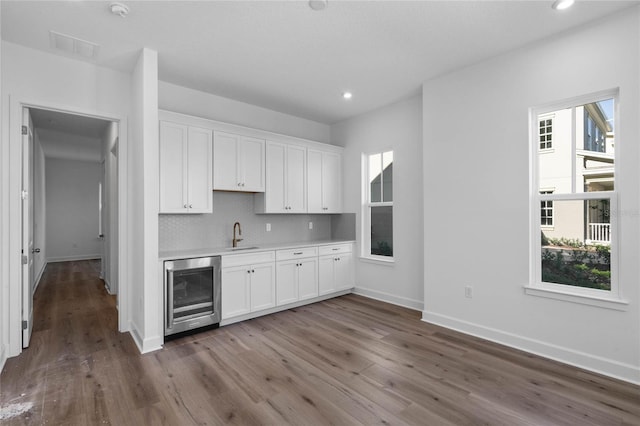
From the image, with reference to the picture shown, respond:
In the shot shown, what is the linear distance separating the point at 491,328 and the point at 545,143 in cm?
191

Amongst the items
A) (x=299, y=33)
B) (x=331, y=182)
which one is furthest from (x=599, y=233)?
(x=331, y=182)

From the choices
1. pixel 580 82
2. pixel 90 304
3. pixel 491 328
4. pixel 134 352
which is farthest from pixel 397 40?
pixel 90 304

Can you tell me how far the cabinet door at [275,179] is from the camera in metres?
4.49

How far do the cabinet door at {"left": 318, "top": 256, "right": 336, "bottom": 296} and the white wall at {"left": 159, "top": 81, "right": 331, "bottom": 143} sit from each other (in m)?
2.11

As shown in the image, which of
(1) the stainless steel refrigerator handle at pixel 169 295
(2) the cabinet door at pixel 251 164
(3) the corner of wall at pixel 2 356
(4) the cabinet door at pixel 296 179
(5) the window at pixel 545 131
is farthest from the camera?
(4) the cabinet door at pixel 296 179

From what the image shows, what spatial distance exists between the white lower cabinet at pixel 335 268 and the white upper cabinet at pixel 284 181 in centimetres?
76

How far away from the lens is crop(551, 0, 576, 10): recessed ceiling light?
2.43 meters

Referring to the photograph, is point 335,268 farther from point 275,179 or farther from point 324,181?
point 275,179

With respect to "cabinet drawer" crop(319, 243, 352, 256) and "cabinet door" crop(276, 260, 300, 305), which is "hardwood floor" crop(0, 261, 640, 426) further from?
"cabinet drawer" crop(319, 243, 352, 256)

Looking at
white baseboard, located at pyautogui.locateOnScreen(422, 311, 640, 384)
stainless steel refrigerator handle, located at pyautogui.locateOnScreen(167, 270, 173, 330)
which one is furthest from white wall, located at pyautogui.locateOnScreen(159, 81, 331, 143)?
white baseboard, located at pyautogui.locateOnScreen(422, 311, 640, 384)

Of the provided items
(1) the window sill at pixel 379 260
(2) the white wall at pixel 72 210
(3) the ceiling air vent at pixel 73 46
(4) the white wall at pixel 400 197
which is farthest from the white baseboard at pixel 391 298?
(2) the white wall at pixel 72 210

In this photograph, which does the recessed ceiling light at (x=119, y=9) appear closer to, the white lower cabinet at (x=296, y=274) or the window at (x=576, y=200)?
the white lower cabinet at (x=296, y=274)

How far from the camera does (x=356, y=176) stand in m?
5.28

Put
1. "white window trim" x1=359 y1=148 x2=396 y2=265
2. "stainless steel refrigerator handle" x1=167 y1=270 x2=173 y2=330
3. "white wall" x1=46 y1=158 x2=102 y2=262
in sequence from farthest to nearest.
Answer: "white wall" x1=46 y1=158 x2=102 y2=262
"white window trim" x1=359 y1=148 x2=396 y2=265
"stainless steel refrigerator handle" x1=167 y1=270 x2=173 y2=330
